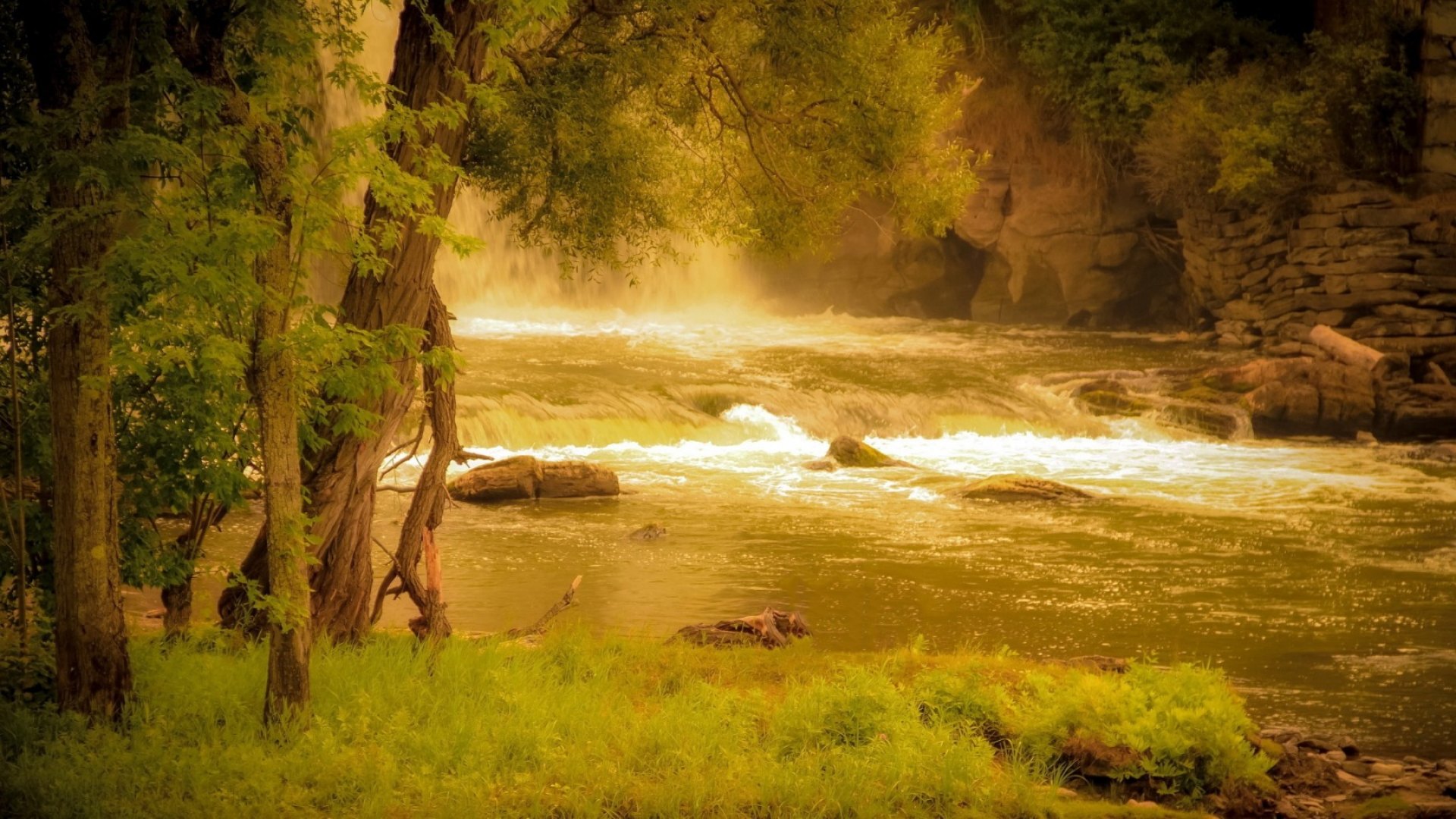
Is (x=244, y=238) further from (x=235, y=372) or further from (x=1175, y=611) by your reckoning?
(x=1175, y=611)

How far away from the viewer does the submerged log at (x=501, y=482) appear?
628 inches

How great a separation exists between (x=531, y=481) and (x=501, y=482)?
1.32 ft

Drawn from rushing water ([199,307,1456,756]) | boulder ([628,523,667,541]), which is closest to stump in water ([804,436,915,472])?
rushing water ([199,307,1456,756])

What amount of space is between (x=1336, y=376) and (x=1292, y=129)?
6311 millimetres

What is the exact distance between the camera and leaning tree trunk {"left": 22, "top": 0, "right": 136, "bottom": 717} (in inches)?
214

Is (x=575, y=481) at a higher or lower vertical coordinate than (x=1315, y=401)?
lower

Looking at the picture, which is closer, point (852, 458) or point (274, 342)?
point (274, 342)

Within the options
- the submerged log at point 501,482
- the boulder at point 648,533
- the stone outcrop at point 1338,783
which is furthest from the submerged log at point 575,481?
the stone outcrop at point 1338,783

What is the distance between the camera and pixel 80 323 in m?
5.54

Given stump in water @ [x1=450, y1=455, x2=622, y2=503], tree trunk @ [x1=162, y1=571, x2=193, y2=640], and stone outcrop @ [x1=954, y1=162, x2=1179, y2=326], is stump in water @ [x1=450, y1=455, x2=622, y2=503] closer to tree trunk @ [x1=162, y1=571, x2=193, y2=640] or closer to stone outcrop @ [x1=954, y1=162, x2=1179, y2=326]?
tree trunk @ [x1=162, y1=571, x2=193, y2=640]

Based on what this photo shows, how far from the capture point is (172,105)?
5945 mm

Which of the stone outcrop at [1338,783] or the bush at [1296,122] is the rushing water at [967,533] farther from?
the bush at [1296,122]

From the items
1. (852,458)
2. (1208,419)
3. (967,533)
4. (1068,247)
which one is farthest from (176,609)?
(1068,247)

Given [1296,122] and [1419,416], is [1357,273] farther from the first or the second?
[1419,416]
